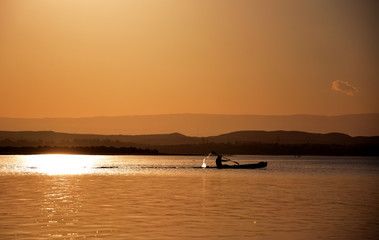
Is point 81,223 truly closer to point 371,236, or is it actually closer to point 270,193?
point 371,236

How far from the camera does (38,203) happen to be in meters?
43.0

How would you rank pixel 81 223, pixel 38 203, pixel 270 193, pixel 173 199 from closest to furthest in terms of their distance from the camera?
pixel 81 223 < pixel 38 203 < pixel 173 199 < pixel 270 193

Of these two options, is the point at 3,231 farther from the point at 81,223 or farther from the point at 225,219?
the point at 225,219

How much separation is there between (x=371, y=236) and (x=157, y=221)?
11027 millimetres

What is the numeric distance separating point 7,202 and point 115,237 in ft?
60.9

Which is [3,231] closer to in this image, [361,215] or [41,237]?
[41,237]

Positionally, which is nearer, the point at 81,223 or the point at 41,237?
the point at 41,237

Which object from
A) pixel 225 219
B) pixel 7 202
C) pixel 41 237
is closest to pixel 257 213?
pixel 225 219

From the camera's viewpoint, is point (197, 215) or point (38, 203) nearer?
point (197, 215)

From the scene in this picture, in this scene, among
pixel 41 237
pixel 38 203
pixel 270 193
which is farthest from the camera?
pixel 270 193

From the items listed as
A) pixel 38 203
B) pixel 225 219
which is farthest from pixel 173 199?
pixel 225 219

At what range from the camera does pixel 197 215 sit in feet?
119

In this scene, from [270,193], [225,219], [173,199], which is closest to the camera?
[225,219]

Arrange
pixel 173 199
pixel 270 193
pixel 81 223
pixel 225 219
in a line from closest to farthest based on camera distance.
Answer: pixel 81 223 < pixel 225 219 < pixel 173 199 < pixel 270 193
